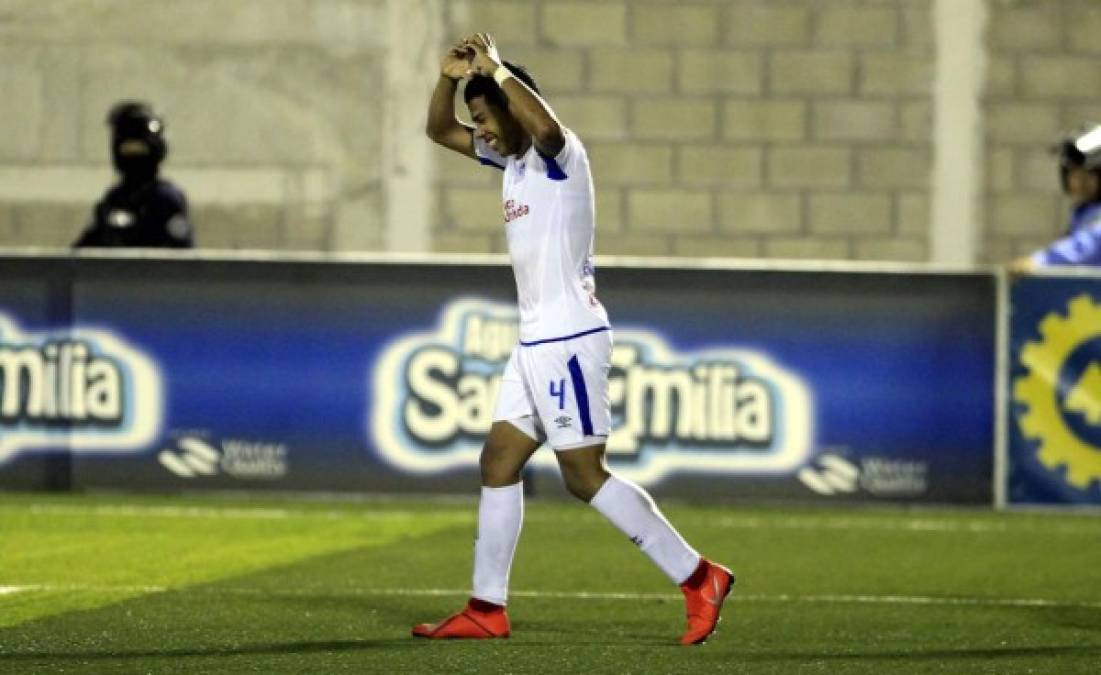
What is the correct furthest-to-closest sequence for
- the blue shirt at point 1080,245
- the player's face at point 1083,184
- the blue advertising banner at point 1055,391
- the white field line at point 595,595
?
the blue advertising banner at point 1055,391, the blue shirt at point 1080,245, the player's face at point 1083,184, the white field line at point 595,595

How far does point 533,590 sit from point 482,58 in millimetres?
2596

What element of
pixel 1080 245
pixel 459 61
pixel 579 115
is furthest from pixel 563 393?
pixel 579 115

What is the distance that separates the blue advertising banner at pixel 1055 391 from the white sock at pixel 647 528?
544 centimetres

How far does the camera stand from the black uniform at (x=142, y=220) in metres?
14.9

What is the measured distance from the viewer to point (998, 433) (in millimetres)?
13531

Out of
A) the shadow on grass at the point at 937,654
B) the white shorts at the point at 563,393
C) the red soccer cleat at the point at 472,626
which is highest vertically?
the white shorts at the point at 563,393

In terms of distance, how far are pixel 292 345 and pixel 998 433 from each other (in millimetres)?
3665

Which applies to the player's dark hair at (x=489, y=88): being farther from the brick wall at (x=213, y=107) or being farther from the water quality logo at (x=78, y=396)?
the brick wall at (x=213, y=107)

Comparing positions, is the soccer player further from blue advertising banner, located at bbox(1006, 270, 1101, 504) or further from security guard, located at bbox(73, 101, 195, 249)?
security guard, located at bbox(73, 101, 195, 249)

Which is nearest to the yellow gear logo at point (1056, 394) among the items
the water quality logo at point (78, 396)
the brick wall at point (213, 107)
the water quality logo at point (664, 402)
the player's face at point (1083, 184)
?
the player's face at point (1083, 184)

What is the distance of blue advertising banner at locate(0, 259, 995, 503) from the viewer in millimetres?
13617

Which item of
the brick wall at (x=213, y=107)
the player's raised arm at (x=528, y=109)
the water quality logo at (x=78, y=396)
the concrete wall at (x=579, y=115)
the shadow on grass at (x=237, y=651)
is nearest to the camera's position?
the shadow on grass at (x=237, y=651)

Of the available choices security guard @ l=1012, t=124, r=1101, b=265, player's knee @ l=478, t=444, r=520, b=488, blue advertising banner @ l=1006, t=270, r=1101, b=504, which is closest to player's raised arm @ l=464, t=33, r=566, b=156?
player's knee @ l=478, t=444, r=520, b=488

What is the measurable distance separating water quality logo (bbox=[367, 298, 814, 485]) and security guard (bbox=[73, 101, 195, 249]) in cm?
205
